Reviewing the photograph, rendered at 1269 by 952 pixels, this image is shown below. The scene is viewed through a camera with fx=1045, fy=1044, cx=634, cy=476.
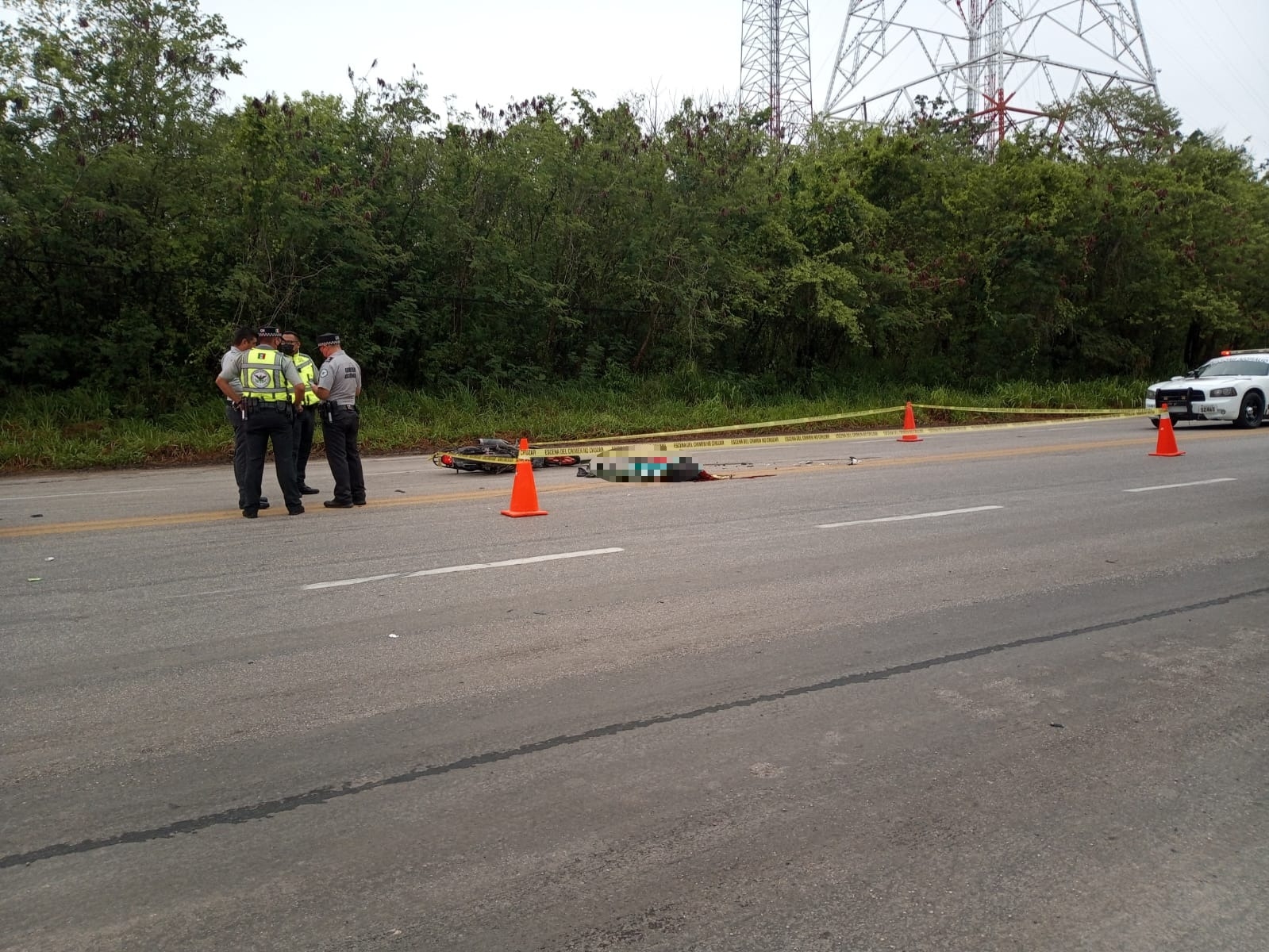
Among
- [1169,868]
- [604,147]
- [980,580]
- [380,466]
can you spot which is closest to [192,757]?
[1169,868]

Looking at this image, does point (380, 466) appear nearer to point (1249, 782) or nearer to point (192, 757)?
point (192, 757)

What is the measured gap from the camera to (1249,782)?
13.8 feet

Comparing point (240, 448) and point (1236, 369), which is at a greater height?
point (1236, 369)

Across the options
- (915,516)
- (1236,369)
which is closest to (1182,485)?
(915,516)

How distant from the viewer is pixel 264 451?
10.8m

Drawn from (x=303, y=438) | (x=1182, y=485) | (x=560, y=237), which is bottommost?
(x=1182, y=485)

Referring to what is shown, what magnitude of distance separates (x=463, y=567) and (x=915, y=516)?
489 cm

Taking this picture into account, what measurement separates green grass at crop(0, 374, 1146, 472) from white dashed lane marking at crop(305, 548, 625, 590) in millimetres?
11990

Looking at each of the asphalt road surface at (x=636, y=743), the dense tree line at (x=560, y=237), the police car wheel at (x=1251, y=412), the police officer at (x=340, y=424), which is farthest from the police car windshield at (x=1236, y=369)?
the police officer at (x=340, y=424)

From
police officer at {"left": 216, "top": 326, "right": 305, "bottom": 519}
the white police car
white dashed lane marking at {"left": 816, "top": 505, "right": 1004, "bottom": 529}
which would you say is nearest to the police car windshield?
the white police car

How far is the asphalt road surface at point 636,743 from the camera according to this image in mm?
3281

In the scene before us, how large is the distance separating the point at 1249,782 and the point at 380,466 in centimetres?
1451

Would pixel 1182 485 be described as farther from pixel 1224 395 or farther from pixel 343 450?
pixel 343 450

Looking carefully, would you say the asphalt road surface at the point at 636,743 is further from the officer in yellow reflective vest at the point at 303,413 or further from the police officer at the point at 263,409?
the officer in yellow reflective vest at the point at 303,413
